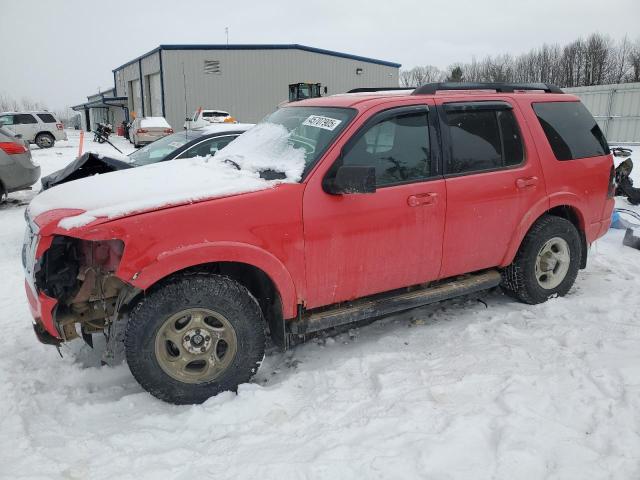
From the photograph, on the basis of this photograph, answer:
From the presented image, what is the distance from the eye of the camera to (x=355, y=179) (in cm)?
318

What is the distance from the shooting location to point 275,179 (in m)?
3.33

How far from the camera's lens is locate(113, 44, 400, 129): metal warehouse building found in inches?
1260

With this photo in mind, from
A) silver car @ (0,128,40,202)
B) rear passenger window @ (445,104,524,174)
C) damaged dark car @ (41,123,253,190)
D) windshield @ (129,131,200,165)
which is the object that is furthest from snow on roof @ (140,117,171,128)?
rear passenger window @ (445,104,524,174)

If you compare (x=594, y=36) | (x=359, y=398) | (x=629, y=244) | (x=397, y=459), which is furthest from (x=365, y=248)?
(x=594, y=36)

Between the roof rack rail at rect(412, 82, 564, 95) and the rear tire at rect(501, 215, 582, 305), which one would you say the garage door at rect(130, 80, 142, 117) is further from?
the rear tire at rect(501, 215, 582, 305)

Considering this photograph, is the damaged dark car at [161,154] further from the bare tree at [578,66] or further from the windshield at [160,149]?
the bare tree at [578,66]

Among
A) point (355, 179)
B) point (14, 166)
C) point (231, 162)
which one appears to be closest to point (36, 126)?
point (14, 166)

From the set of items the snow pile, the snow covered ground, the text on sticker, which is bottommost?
the snow covered ground

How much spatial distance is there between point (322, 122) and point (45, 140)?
1022 inches

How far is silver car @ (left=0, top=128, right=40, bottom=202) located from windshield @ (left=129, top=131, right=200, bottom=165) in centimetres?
329

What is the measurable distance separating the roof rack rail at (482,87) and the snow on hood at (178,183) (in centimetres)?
117

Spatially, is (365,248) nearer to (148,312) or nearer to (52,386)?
(148,312)

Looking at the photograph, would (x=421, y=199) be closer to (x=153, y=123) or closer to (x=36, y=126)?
(x=153, y=123)

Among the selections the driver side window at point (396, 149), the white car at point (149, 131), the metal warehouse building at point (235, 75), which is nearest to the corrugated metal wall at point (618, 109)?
the metal warehouse building at point (235, 75)
